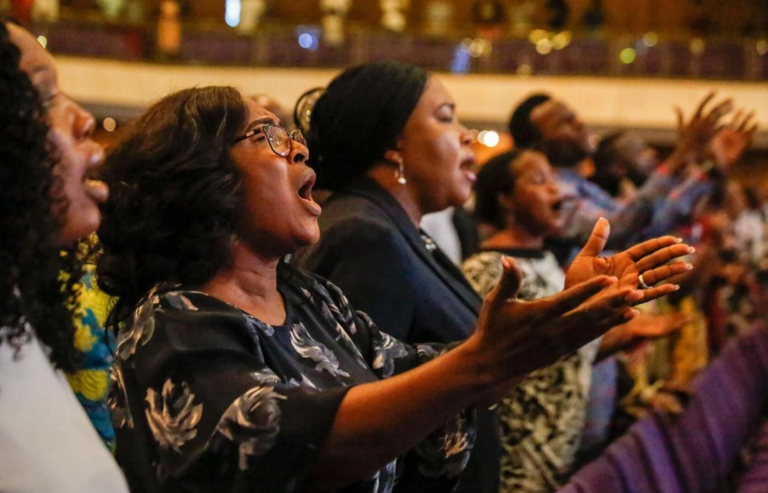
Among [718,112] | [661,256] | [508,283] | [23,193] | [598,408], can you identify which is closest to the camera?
[23,193]

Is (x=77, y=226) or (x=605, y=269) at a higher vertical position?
(x=77, y=226)

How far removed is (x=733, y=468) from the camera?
165 inches

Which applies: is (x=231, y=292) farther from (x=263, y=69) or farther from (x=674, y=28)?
(x=674, y=28)

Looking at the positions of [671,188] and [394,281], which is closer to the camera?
[394,281]

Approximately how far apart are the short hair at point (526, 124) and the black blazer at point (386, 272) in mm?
2003

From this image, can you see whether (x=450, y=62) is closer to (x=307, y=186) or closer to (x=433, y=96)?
(x=433, y=96)

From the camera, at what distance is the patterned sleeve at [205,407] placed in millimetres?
1215

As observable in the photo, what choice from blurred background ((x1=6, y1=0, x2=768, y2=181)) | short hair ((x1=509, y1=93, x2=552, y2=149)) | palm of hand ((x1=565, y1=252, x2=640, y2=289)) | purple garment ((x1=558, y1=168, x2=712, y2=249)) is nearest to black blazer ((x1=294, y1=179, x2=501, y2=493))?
palm of hand ((x1=565, y1=252, x2=640, y2=289))

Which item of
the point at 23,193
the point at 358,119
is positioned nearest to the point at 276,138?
the point at 23,193

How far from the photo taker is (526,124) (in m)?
4.00

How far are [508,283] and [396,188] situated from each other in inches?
41.7

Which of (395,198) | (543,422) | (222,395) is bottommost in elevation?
(543,422)

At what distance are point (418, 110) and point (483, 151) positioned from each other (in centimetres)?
1058

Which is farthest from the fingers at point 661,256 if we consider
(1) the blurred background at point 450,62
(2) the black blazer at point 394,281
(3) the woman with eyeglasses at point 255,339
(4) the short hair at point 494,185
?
(1) the blurred background at point 450,62
